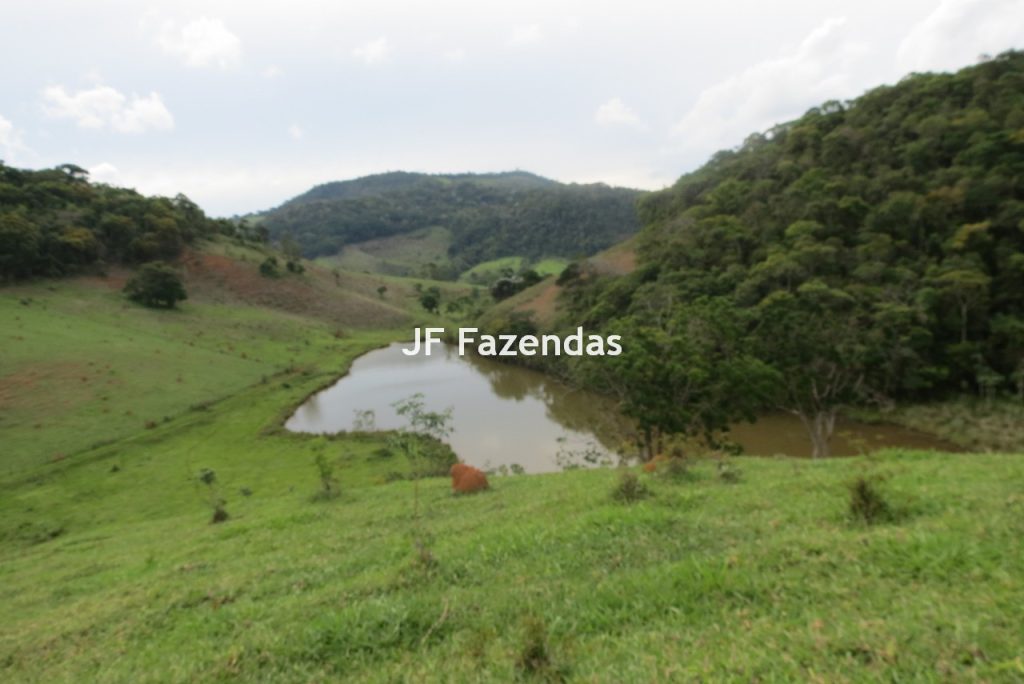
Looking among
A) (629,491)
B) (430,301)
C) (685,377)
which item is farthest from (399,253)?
(629,491)

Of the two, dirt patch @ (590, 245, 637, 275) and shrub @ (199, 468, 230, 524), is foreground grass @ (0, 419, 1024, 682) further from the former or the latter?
dirt patch @ (590, 245, 637, 275)

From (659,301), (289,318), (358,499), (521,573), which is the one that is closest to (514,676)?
(521,573)

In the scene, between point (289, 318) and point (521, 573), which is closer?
point (521, 573)

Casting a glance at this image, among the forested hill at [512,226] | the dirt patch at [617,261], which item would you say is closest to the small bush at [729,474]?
the dirt patch at [617,261]

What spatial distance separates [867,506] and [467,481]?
9.55 m

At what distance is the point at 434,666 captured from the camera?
4801 mm

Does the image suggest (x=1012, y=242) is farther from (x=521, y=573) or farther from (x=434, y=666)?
(x=434, y=666)

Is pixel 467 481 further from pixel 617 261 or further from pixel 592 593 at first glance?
pixel 617 261

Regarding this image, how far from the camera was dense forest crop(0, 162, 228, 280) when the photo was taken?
2247 inches

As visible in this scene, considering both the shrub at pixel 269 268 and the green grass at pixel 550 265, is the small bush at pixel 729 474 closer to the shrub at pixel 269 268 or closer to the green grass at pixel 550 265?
the shrub at pixel 269 268

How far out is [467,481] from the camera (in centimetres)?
1446

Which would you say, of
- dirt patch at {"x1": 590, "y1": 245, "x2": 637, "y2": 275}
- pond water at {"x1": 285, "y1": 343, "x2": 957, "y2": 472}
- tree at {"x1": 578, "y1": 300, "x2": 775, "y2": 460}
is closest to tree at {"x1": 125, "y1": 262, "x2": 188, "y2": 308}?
pond water at {"x1": 285, "y1": 343, "x2": 957, "y2": 472}

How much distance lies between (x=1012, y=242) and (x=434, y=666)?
1444 inches

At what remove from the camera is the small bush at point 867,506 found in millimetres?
6777
